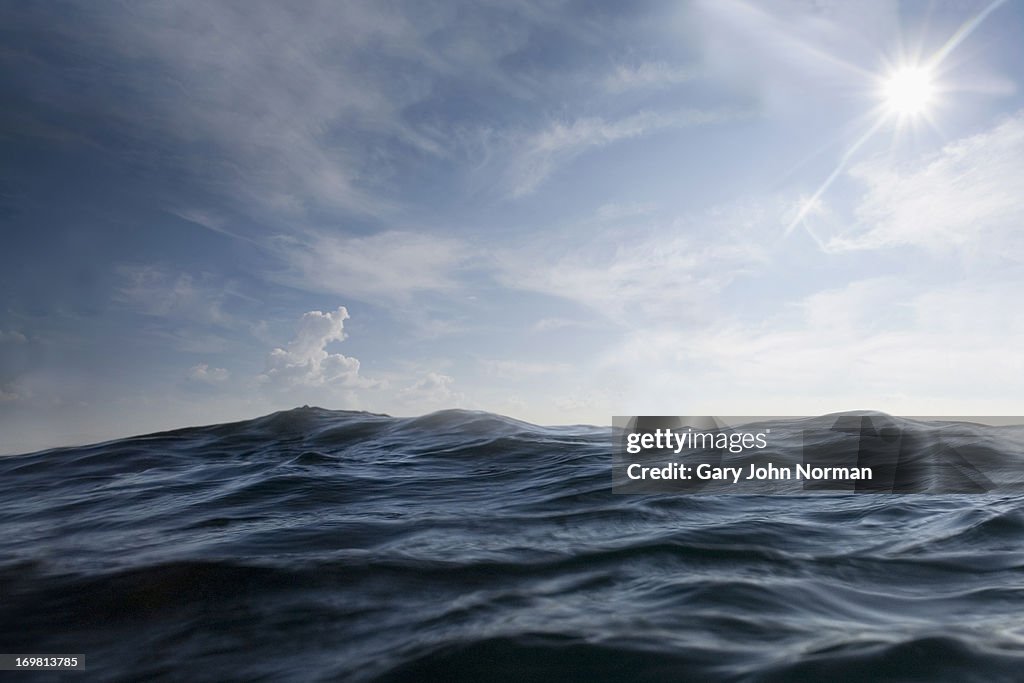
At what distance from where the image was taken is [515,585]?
3.71 meters

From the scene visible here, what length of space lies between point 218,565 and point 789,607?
3932 mm

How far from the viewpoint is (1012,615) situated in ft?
10.5

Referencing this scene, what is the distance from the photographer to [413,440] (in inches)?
542

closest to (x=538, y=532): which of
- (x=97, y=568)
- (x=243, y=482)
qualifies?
Result: (x=97, y=568)

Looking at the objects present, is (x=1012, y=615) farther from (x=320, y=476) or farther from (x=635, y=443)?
(x=635, y=443)

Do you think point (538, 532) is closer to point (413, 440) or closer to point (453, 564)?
point (453, 564)

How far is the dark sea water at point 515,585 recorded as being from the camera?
9.02 feet

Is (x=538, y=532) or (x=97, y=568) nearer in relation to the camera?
(x=97, y=568)

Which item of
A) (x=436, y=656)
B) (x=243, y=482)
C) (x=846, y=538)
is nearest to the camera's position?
(x=436, y=656)

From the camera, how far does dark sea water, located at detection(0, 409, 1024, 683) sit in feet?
9.02

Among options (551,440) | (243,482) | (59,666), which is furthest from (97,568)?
(551,440)

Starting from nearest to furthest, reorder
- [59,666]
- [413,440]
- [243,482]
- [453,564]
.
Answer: [59,666], [453,564], [243,482], [413,440]

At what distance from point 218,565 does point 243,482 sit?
14.9 feet

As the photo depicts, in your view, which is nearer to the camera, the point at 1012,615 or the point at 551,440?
the point at 1012,615
